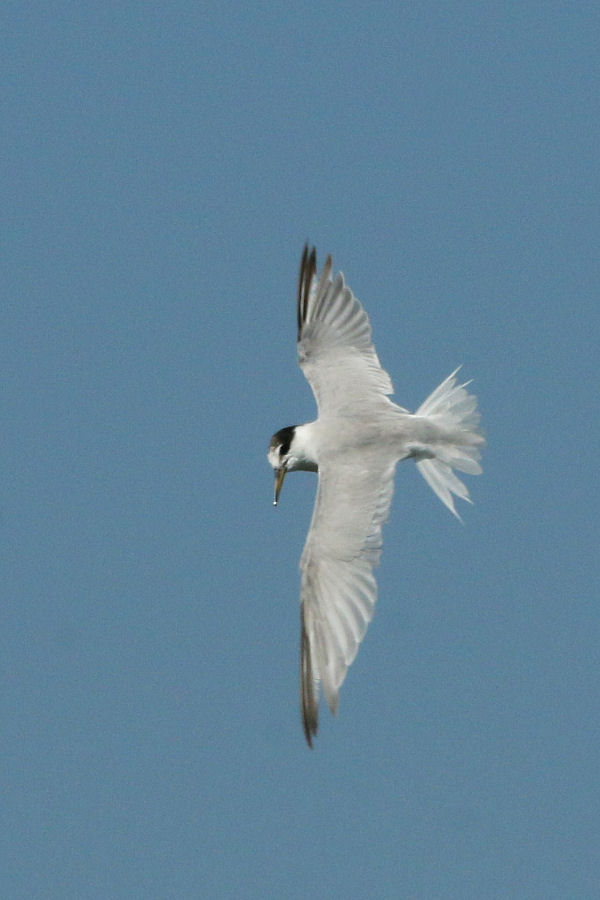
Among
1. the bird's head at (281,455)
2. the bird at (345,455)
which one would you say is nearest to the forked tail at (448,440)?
the bird at (345,455)

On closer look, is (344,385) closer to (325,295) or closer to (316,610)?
(325,295)

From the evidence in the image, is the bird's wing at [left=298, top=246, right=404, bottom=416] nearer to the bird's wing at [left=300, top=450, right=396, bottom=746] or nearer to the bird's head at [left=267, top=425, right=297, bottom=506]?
the bird's head at [left=267, top=425, right=297, bottom=506]

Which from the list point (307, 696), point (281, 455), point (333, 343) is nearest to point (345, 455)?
point (281, 455)

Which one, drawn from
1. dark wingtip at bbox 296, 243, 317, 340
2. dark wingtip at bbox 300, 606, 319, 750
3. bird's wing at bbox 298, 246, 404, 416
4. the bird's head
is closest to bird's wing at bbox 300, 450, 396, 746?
dark wingtip at bbox 300, 606, 319, 750

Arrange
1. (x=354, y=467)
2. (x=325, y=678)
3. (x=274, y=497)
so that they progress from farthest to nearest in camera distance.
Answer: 1. (x=274, y=497)
2. (x=354, y=467)
3. (x=325, y=678)

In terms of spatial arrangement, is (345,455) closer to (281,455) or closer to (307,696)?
(281,455)

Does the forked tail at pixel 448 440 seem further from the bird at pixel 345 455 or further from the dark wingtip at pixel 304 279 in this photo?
the dark wingtip at pixel 304 279

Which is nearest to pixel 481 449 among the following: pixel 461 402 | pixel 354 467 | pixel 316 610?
pixel 461 402

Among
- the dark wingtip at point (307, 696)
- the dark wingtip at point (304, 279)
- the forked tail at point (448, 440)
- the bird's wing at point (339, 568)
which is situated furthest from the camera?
→ the dark wingtip at point (304, 279)
